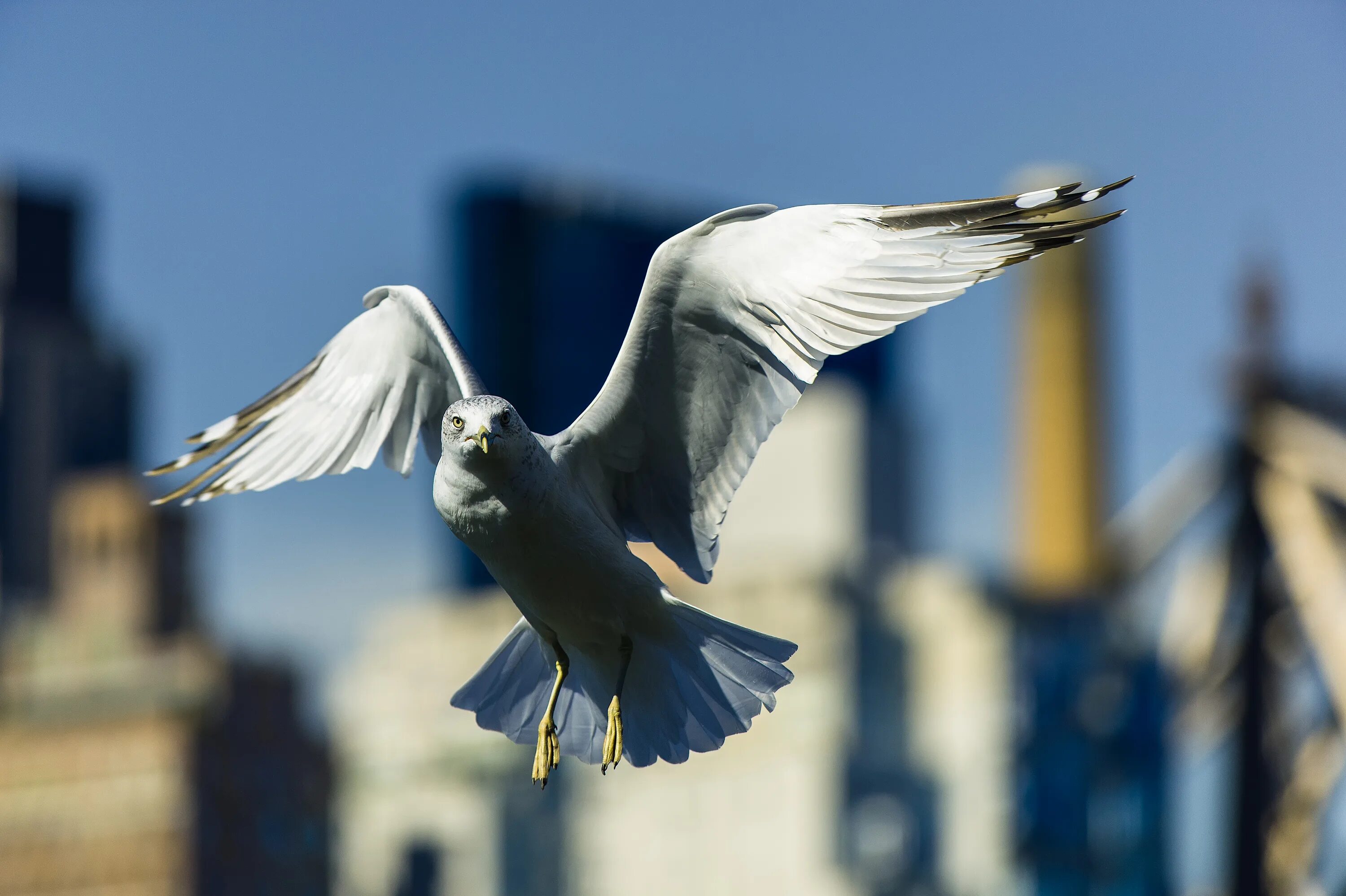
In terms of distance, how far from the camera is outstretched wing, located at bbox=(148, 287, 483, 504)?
926 cm

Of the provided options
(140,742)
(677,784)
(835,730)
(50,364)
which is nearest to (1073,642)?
(835,730)

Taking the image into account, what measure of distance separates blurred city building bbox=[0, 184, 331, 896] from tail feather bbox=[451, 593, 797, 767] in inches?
2640

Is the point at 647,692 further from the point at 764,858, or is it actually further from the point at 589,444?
the point at 764,858

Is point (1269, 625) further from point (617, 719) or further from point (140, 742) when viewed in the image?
point (140, 742)

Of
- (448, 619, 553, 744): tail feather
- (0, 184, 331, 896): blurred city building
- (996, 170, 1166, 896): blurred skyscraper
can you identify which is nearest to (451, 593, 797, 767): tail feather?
(448, 619, 553, 744): tail feather

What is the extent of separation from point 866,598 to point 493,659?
2845 inches

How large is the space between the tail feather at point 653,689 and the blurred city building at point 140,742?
220 feet

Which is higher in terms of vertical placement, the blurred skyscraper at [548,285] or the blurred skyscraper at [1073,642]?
the blurred skyscraper at [548,285]

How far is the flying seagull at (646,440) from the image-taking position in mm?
7766

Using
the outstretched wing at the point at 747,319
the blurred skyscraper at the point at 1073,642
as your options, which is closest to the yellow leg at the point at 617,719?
the outstretched wing at the point at 747,319

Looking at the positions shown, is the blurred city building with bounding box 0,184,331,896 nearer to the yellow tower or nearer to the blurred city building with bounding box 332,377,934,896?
the blurred city building with bounding box 332,377,934,896

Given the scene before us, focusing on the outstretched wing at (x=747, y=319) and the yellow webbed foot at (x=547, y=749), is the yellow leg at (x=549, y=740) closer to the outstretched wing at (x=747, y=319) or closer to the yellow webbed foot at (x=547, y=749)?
the yellow webbed foot at (x=547, y=749)

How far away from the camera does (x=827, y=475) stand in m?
98.9

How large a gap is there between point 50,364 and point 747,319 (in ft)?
414
